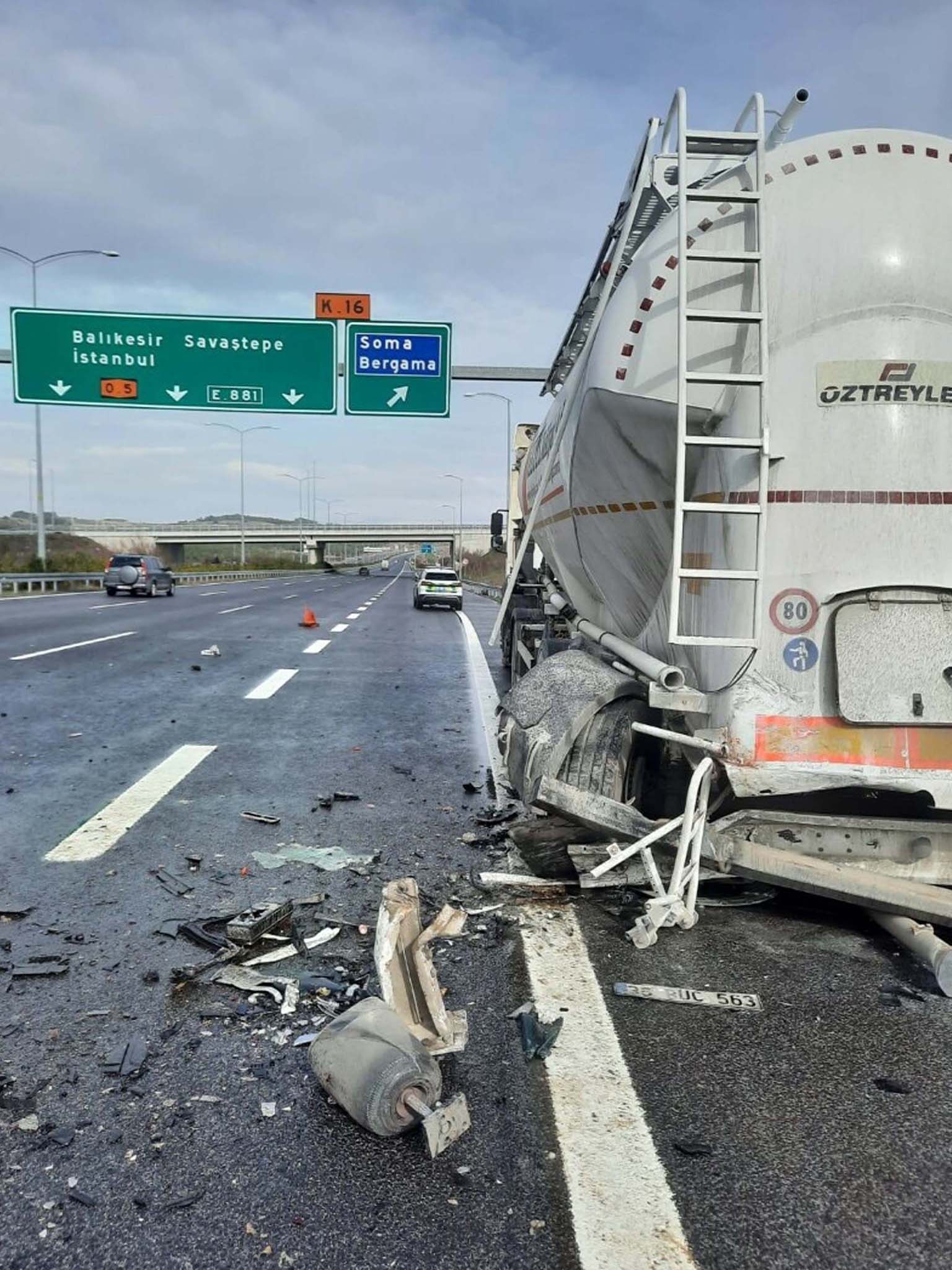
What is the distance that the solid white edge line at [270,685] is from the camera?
11016mm

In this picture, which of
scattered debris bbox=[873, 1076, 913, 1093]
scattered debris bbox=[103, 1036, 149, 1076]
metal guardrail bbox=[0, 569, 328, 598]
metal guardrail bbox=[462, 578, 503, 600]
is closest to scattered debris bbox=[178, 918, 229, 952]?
→ scattered debris bbox=[103, 1036, 149, 1076]

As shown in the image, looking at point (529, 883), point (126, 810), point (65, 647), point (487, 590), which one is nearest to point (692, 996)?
point (529, 883)

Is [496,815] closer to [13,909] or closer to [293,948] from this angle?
[293,948]

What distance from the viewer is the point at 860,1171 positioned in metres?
2.51

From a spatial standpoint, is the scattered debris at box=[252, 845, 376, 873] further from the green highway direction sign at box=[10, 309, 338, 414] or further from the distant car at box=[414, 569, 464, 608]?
the distant car at box=[414, 569, 464, 608]

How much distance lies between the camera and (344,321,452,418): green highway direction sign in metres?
20.0

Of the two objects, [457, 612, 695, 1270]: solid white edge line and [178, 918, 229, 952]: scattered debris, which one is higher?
[457, 612, 695, 1270]: solid white edge line

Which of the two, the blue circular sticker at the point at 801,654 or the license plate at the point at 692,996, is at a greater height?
the blue circular sticker at the point at 801,654

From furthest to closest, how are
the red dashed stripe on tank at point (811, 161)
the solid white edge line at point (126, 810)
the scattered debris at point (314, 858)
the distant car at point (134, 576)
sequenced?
the distant car at point (134, 576)
the solid white edge line at point (126, 810)
the scattered debris at point (314, 858)
the red dashed stripe on tank at point (811, 161)

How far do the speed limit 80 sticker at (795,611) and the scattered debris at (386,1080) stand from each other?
2246 mm

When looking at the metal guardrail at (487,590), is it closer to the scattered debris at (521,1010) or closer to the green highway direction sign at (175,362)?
the green highway direction sign at (175,362)

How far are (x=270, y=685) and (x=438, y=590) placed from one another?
2082 cm

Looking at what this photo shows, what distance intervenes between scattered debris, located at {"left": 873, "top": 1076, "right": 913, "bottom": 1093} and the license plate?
0.56 metres

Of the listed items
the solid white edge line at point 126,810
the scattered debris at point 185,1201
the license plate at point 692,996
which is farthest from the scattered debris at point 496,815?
the scattered debris at point 185,1201
